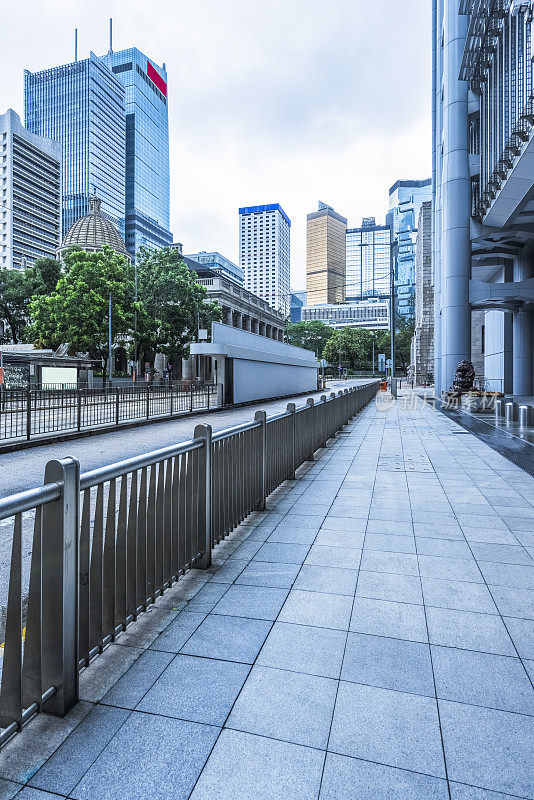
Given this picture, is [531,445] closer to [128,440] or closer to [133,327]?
[128,440]

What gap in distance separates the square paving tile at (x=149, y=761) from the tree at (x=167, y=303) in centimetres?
4211

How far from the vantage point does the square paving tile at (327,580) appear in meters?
3.77

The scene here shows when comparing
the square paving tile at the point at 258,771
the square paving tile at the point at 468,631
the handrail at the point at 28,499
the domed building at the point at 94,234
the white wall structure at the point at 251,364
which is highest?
the domed building at the point at 94,234

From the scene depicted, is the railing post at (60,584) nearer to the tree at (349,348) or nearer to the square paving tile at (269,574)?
the square paving tile at (269,574)

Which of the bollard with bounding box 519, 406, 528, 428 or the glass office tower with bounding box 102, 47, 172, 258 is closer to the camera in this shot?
the bollard with bounding box 519, 406, 528, 428

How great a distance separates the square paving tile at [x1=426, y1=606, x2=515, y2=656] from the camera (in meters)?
2.97

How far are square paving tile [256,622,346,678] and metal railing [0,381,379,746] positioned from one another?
85 centimetres

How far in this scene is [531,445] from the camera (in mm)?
11570

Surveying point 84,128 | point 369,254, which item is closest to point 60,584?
point 369,254

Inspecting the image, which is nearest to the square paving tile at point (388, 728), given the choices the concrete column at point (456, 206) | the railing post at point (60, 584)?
the railing post at point (60, 584)

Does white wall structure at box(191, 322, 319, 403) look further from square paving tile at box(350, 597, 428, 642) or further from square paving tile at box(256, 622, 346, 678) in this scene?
square paving tile at box(256, 622, 346, 678)

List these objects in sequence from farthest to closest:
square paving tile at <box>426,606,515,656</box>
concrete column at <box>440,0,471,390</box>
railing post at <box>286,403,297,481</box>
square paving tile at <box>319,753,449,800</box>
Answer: concrete column at <box>440,0,471,390</box> → railing post at <box>286,403,297,481</box> → square paving tile at <box>426,606,515,656</box> → square paving tile at <box>319,753,449,800</box>

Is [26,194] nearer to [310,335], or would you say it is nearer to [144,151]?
[144,151]

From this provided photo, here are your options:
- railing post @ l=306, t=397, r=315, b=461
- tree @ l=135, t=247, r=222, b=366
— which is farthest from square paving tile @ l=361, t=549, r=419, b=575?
tree @ l=135, t=247, r=222, b=366
